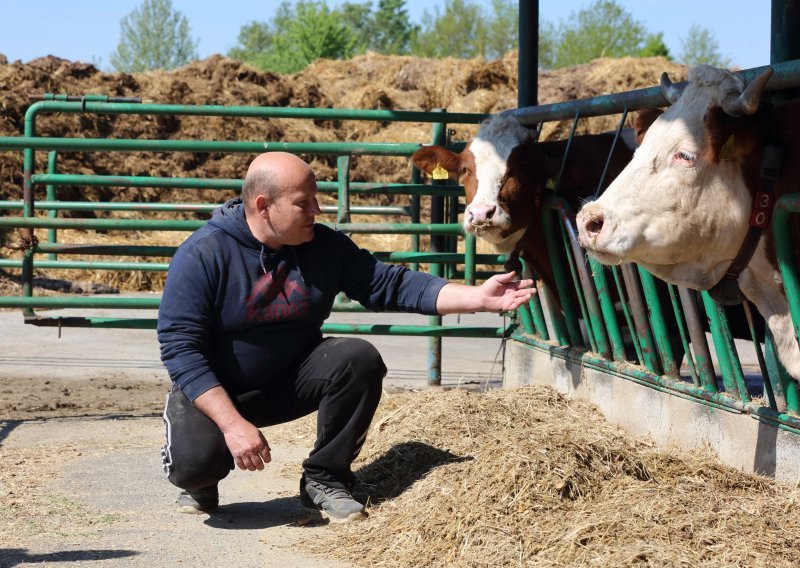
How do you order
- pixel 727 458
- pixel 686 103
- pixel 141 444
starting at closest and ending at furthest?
pixel 686 103
pixel 727 458
pixel 141 444

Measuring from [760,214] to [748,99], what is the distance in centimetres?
41

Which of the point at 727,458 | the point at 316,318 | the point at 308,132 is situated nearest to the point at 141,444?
the point at 316,318

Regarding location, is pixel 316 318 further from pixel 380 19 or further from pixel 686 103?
pixel 380 19

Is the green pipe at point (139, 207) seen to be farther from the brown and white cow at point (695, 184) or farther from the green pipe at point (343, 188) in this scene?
the brown and white cow at point (695, 184)

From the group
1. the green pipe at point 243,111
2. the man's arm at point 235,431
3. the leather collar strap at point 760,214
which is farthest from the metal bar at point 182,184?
the leather collar strap at point 760,214

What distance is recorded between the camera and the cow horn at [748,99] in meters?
3.00

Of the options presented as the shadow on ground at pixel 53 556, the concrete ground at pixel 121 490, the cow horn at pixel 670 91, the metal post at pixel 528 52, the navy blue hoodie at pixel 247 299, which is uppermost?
the metal post at pixel 528 52

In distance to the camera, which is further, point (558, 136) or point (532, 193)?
point (558, 136)

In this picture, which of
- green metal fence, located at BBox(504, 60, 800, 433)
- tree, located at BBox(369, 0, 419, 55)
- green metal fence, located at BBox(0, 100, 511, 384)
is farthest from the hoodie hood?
tree, located at BBox(369, 0, 419, 55)

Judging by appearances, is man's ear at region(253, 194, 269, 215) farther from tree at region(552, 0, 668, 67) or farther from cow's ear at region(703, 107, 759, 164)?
tree at region(552, 0, 668, 67)

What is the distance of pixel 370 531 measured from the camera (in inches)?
142

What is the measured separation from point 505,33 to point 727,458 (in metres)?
44.4

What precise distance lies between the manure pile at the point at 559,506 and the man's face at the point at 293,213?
40.1 inches

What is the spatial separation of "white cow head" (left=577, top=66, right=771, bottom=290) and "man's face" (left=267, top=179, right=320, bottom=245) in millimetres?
1081
